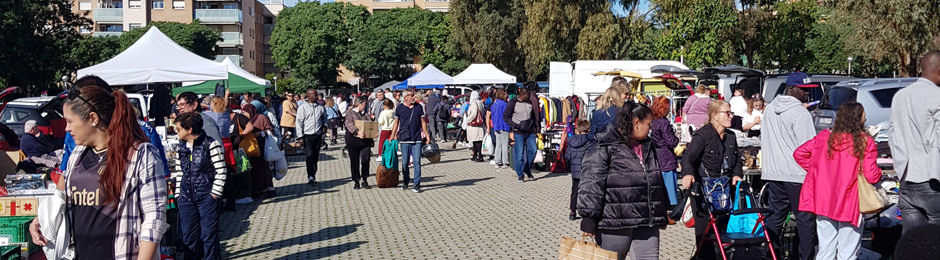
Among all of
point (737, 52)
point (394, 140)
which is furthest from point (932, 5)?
point (394, 140)

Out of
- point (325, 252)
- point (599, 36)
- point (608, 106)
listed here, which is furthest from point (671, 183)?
point (599, 36)

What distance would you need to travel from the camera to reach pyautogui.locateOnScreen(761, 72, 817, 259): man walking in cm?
718

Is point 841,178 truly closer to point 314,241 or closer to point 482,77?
point 314,241

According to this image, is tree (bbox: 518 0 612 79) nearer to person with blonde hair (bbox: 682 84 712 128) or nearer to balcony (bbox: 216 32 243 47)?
person with blonde hair (bbox: 682 84 712 128)

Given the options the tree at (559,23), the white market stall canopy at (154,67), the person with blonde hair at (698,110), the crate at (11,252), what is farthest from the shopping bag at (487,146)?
the tree at (559,23)

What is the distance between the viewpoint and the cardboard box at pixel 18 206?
620 centimetres

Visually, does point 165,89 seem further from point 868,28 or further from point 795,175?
point 868,28

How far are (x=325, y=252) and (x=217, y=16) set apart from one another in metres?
85.0

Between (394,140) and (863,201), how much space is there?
9.18 meters

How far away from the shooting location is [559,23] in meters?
41.0

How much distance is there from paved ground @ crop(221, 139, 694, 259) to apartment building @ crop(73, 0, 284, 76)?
7623 cm

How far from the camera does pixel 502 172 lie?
1744 centimetres

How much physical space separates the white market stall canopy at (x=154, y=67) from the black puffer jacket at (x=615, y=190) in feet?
35.6

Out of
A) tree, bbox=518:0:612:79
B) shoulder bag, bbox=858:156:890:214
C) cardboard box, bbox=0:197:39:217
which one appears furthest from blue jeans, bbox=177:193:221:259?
tree, bbox=518:0:612:79
